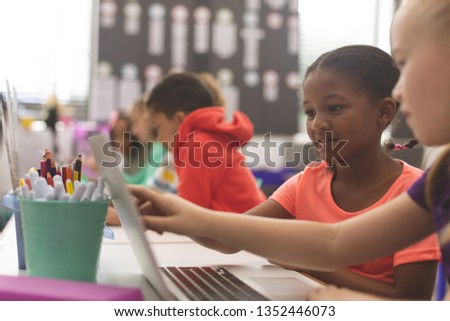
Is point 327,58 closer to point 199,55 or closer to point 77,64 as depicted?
point 199,55

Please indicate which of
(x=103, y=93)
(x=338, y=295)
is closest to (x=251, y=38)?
(x=103, y=93)

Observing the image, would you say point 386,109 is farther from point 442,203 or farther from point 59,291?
point 59,291

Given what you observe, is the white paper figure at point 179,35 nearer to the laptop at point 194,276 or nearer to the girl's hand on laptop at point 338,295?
the laptop at point 194,276

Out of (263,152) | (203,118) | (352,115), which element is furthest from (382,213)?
(263,152)

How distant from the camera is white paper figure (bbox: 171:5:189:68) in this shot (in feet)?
12.3

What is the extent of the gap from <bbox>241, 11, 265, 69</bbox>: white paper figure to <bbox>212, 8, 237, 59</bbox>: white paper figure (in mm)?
84

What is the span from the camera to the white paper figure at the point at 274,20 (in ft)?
12.8

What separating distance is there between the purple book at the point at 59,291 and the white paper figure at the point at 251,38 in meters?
3.40

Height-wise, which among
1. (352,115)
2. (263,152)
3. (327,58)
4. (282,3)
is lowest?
(263,152)

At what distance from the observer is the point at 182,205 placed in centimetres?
68

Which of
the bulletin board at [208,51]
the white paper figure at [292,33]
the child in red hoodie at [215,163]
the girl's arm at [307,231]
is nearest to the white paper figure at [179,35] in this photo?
the bulletin board at [208,51]

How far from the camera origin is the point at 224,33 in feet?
12.6

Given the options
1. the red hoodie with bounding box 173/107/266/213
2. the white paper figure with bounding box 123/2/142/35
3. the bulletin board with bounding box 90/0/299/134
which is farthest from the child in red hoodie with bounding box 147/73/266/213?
the white paper figure with bounding box 123/2/142/35
